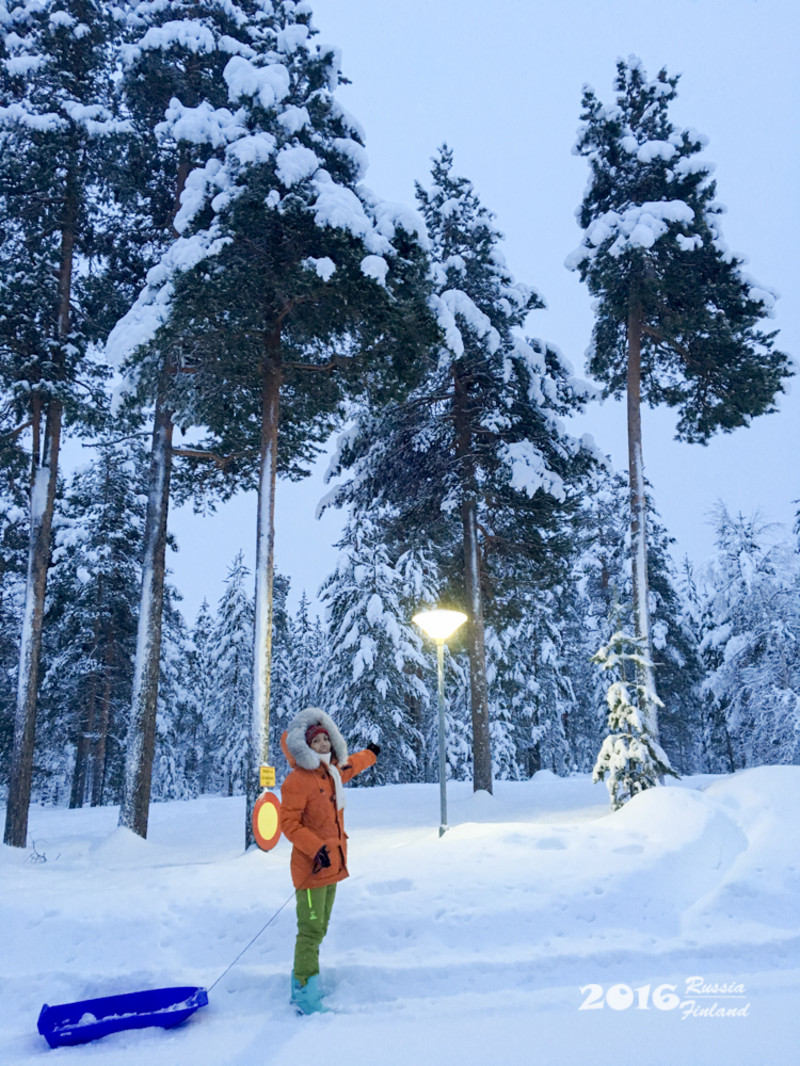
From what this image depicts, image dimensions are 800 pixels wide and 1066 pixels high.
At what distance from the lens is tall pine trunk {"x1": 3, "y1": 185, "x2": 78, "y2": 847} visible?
1186 cm

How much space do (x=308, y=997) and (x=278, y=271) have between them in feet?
31.3

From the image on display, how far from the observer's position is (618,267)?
14.2 m

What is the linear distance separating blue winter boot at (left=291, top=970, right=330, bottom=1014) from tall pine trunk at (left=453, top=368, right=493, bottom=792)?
10.1m

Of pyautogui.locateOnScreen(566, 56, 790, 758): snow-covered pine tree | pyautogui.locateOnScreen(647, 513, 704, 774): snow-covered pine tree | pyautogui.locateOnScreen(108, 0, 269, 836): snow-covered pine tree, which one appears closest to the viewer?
pyautogui.locateOnScreen(108, 0, 269, 836): snow-covered pine tree

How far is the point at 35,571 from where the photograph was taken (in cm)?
1259

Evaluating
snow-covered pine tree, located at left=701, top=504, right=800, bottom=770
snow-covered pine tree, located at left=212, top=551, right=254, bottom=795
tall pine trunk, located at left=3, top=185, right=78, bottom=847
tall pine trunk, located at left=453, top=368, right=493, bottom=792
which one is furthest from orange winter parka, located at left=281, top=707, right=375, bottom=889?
snow-covered pine tree, located at left=212, top=551, right=254, bottom=795

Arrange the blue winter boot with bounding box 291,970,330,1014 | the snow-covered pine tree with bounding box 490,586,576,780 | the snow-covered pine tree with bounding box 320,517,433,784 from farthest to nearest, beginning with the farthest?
the snow-covered pine tree with bounding box 490,586,576,780
the snow-covered pine tree with bounding box 320,517,433,784
the blue winter boot with bounding box 291,970,330,1014

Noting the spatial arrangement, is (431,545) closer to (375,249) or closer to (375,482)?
(375,482)

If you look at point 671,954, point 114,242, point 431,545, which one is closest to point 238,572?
point 431,545

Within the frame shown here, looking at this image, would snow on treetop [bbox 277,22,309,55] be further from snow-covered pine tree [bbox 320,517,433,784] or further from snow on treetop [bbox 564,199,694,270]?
snow-covered pine tree [bbox 320,517,433,784]

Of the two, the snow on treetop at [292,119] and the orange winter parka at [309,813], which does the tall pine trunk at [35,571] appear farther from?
the orange winter parka at [309,813]

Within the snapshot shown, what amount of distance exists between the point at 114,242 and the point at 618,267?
32.0 feet

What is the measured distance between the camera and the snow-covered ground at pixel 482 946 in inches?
162

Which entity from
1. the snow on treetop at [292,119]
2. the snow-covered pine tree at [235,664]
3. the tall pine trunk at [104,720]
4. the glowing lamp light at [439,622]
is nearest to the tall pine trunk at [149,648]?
the snow on treetop at [292,119]
